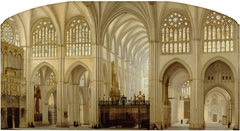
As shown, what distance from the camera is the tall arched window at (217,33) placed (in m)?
47.4

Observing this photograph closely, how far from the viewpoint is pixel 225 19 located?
4756 cm

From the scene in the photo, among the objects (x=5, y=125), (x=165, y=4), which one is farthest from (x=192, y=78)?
(x=5, y=125)

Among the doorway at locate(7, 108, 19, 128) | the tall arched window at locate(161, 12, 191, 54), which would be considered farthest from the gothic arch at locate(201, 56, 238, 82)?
the doorway at locate(7, 108, 19, 128)

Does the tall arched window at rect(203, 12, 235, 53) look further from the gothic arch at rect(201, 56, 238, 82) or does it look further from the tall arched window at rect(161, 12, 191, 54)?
the tall arched window at rect(161, 12, 191, 54)

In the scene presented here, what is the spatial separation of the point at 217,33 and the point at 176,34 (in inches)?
193

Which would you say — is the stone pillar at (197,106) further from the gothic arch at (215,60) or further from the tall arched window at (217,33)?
the tall arched window at (217,33)

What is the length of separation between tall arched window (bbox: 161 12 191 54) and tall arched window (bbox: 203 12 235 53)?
2320 millimetres

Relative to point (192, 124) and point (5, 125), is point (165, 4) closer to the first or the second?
point (192, 124)

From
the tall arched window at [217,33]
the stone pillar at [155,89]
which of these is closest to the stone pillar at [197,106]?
the stone pillar at [155,89]

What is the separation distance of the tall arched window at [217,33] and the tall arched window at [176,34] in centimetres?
232

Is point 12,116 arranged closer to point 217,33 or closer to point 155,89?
point 155,89

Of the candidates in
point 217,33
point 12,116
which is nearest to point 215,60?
point 217,33

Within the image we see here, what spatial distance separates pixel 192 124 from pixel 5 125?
20.8 meters

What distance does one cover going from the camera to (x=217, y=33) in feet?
157
